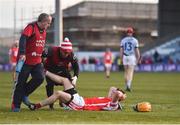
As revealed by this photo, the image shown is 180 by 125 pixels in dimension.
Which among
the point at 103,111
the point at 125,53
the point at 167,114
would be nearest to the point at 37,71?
the point at 103,111

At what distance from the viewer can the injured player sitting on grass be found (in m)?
14.5

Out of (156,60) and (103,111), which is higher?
(103,111)

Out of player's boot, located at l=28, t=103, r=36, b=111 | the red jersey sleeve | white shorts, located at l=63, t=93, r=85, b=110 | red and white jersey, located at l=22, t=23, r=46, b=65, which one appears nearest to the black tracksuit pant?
red and white jersey, located at l=22, t=23, r=46, b=65

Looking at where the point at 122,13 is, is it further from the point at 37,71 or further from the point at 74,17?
the point at 37,71

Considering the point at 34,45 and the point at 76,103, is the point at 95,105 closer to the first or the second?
the point at 76,103

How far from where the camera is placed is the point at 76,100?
14.7 meters

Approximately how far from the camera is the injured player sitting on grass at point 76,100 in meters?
14.5

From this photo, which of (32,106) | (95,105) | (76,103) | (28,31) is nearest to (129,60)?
(95,105)

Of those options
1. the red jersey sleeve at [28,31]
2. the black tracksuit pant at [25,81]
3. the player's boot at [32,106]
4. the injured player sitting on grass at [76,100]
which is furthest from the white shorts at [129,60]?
the red jersey sleeve at [28,31]

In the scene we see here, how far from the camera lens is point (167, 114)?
566 inches

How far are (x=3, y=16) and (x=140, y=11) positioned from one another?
4637 cm

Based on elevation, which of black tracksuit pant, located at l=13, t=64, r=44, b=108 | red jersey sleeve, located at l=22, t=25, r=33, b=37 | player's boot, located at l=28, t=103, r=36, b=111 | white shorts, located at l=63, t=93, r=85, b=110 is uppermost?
red jersey sleeve, located at l=22, t=25, r=33, b=37

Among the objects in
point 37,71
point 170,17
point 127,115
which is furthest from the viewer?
point 170,17

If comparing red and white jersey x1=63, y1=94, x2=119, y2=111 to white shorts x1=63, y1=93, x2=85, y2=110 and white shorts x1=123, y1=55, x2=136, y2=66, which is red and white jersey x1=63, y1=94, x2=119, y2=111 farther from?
white shorts x1=123, y1=55, x2=136, y2=66
